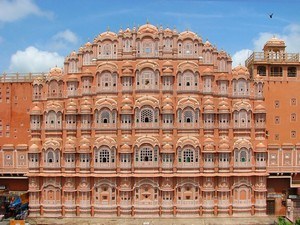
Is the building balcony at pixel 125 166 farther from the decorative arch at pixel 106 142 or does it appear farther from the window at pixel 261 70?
the window at pixel 261 70

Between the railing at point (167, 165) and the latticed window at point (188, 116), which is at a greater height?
the latticed window at point (188, 116)

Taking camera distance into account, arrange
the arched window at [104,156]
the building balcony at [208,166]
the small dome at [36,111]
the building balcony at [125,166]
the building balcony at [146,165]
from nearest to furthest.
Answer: the building balcony at [146,165] < the building balcony at [125,166] < the building balcony at [208,166] < the arched window at [104,156] < the small dome at [36,111]

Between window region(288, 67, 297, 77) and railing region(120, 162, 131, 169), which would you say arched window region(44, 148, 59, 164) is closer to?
railing region(120, 162, 131, 169)

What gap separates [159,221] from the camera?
1711 inches

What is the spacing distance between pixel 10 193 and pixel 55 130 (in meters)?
10.3

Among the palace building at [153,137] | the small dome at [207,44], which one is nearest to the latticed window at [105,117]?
the palace building at [153,137]

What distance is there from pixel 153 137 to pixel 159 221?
8711mm

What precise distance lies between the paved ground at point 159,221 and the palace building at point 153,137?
2.33ft

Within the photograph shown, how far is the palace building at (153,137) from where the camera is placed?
145ft

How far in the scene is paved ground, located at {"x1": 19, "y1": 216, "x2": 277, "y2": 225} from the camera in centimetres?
4306

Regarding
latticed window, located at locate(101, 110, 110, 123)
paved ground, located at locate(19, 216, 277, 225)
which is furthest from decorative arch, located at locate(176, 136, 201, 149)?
latticed window, located at locate(101, 110, 110, 123)

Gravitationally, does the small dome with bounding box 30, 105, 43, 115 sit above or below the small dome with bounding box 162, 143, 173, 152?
above

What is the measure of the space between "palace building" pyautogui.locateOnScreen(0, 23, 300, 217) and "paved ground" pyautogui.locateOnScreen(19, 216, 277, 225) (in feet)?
2.33

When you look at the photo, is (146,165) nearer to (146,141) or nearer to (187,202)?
(146,141)
